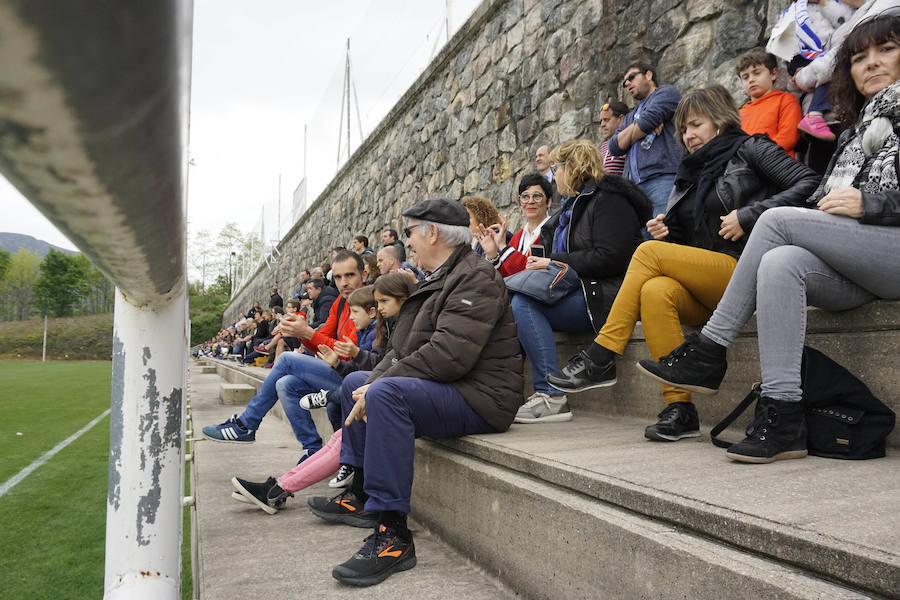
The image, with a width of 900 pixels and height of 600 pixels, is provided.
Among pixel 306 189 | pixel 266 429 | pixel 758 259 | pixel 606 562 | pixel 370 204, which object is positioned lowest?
pixel 266 429

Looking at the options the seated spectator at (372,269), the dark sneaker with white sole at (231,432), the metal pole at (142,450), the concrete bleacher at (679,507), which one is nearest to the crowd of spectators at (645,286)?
the concrete bleacher at (679,507)

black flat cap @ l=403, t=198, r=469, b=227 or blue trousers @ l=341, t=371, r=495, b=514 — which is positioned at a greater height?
black flat cap @ l=403, t=198, r=469, b=227

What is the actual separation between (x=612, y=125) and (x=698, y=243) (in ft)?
6.49

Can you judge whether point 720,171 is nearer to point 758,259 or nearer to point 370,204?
point 758,259

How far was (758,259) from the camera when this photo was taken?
199 centimetres

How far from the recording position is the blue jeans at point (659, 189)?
380 cm

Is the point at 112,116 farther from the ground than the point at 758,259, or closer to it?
closer to it

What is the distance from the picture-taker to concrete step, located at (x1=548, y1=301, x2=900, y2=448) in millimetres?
1861

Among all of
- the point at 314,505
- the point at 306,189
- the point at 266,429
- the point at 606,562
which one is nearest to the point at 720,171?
the point at 606,562

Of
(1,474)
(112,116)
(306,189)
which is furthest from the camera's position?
(306,189)

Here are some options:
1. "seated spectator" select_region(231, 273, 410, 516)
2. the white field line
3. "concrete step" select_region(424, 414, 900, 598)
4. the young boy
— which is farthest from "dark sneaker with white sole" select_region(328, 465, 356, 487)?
the white field line

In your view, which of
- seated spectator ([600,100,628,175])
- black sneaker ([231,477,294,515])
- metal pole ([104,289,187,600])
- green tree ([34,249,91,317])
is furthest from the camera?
green tree ([34,249,91,317])

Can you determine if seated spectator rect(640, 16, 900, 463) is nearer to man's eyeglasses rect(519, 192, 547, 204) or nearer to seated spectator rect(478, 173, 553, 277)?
seated spectator rect(478, 173, 553, 277)

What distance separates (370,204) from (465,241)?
920cm
